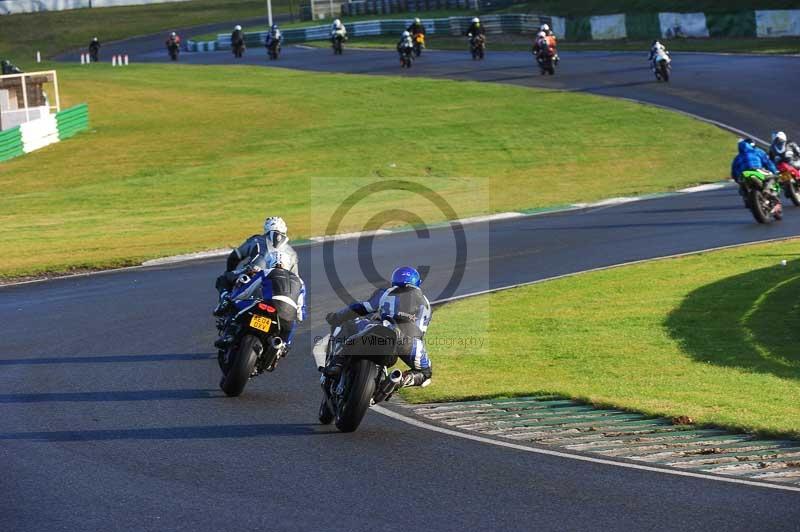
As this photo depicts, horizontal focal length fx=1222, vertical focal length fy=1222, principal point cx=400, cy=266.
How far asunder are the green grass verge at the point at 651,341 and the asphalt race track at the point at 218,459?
5.82 ft

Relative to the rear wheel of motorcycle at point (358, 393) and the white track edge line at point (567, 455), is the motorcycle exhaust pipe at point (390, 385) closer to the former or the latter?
the rear wheel of motorcycle at point (358, 393)

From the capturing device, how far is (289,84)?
53062 millimetres

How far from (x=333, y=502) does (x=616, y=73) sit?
139 ft

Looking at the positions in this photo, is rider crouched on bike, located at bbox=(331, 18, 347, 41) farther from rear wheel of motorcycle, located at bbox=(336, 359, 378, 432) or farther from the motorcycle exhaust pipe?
rear wheel of motorcycle, located at bbox=(336, 359, 378, 432)

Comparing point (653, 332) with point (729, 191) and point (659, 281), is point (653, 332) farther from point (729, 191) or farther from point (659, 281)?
point (729, 191)

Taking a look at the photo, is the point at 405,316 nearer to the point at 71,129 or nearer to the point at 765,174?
the point at 765,174

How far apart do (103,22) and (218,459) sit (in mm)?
95460

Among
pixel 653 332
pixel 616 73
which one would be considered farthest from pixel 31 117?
pixel 653 332

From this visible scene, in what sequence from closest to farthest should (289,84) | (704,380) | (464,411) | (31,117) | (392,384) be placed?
(392,384) < (464,411) < (704,380) < (31,117) < (289,84)

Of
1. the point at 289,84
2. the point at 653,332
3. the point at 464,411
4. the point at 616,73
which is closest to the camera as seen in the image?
the point at 464,411

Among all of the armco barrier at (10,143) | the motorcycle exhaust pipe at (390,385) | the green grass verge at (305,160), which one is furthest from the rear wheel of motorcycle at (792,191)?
the armco barrier at (10,143)

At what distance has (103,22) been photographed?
9975 centimetres

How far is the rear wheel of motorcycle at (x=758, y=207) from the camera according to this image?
23.2 m

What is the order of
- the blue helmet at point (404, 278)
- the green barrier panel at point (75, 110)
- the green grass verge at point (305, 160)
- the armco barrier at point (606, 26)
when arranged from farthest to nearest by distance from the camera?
the armco barrier at point (606, 26) → the green barrier panel at point (75, 110) → the green grass verge at point (305, 160) → the blue helmet at point (404, 278)
